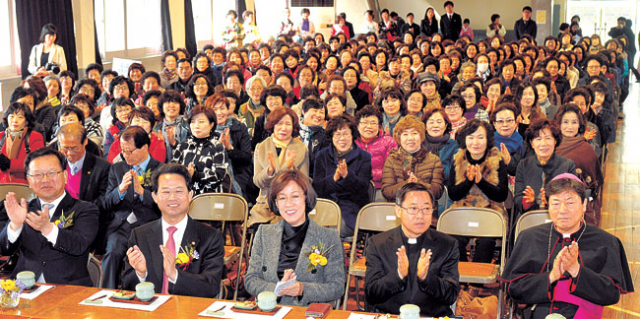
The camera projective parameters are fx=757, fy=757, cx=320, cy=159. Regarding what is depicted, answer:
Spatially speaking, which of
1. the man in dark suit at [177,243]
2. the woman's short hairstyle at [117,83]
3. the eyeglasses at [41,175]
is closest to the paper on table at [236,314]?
the man in dark suit at [177,243]

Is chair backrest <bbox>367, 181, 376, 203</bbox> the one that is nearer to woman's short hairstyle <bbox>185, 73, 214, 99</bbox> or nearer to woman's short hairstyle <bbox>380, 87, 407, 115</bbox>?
woman's short hairstyle <bbox>380, 87, 407, 115</bbox>

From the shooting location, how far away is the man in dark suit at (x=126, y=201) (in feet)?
15.4

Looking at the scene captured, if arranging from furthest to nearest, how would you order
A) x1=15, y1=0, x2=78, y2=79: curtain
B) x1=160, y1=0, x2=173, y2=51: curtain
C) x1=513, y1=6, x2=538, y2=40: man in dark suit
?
x1=513, y1=6, x2=538, y2=40: man in dark suit < x1=160, y1=0, x2=173, y2=51: curtain < x1=15, y1=0, x2=78, y2=79: curtain

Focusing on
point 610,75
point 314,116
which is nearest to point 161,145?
point 314,116

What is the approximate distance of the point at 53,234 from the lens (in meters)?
3.83

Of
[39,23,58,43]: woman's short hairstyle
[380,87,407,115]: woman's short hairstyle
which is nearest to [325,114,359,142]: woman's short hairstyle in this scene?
[380,87,407,115]: woman's short hairstyle

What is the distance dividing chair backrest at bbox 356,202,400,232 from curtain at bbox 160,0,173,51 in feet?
34.9

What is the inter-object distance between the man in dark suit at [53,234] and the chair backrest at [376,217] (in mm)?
1625

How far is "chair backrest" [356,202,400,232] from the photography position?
4.74 m

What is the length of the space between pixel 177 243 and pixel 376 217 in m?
1.43

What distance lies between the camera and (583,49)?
1386cm

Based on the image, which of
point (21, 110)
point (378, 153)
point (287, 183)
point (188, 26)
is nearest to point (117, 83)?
point (21, 110)

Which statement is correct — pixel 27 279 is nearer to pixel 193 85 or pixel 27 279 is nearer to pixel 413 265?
pixel 413 265

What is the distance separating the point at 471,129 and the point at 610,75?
7381mm
